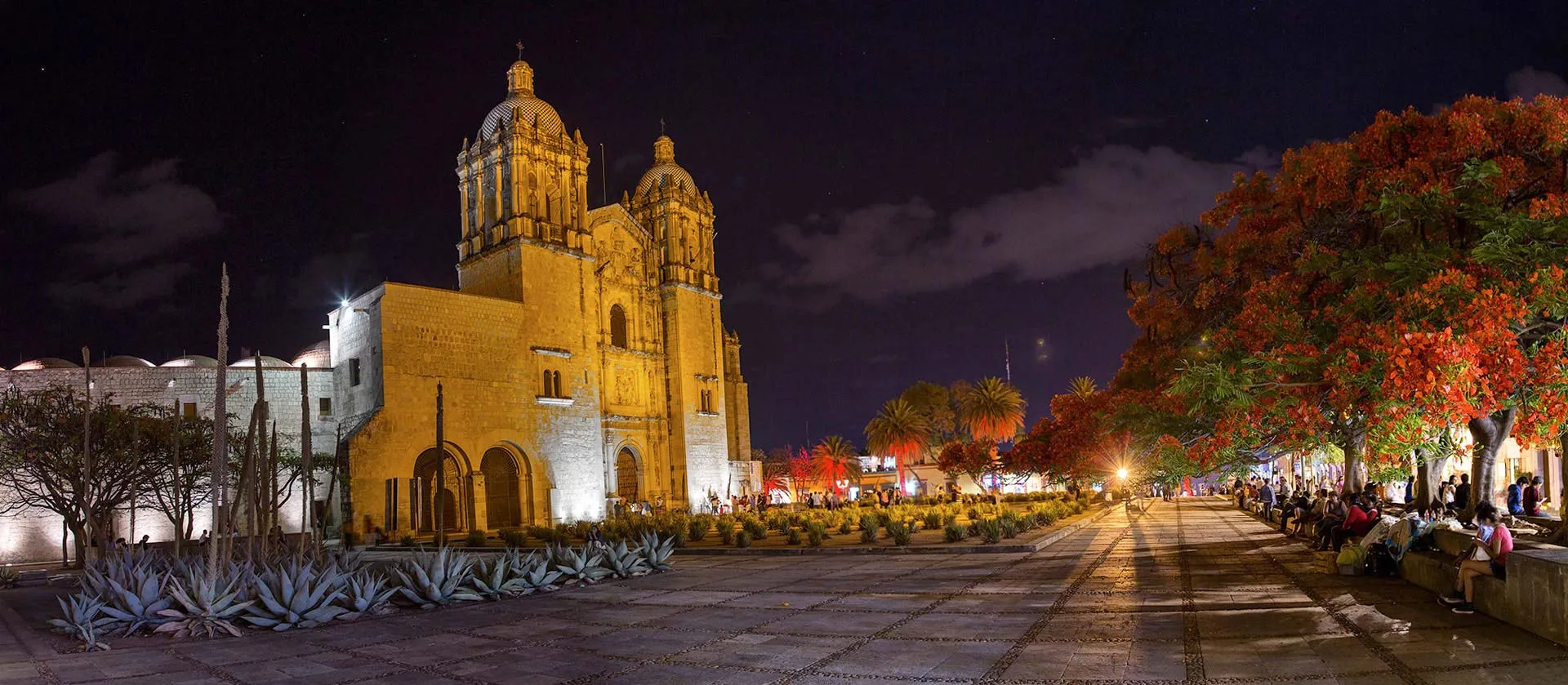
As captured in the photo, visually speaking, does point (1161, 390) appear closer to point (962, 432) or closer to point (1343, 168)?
point (1343, 168)

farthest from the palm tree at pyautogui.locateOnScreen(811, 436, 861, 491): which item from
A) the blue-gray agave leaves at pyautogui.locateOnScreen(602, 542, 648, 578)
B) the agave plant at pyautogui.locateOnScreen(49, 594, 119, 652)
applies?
the agave plant at pyautogui.locateOnScreen(49, 594, 119, 652)

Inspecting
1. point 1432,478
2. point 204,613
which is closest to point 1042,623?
point 1432,478

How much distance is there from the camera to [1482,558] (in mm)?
8484

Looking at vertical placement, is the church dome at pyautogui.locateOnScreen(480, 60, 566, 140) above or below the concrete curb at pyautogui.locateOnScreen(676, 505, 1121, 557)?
above

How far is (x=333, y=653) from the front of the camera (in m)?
8.98

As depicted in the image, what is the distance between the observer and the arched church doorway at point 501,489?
35781mm

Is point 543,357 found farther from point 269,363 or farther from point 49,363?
point 49,363

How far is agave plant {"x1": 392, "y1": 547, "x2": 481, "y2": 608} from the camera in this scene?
12008mm

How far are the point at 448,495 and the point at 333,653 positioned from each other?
2633 centimetres

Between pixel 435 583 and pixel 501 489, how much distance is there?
→ 25.0 metres

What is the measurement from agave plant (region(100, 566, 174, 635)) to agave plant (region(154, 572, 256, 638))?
4.7 inches

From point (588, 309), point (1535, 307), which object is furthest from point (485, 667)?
point (588, 309)

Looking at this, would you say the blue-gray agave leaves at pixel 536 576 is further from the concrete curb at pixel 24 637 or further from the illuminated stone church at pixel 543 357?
the illuminated stone church at pixel 543 357

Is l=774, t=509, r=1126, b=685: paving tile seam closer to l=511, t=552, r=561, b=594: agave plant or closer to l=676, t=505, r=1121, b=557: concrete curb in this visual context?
l=676, t=505, r=1121, b=557: concrete curb
